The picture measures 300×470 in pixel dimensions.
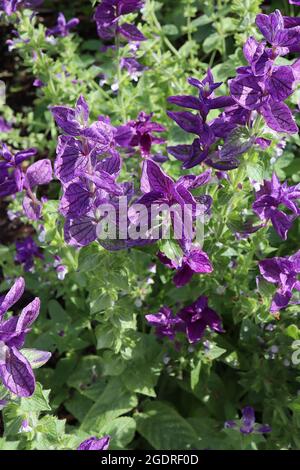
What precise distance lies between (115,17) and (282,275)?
1.17m

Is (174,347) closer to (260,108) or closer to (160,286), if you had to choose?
(160,286)

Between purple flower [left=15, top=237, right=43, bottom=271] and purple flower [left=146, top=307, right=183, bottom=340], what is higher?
purple flower [left=146, top=307, right=183, bottom=340]

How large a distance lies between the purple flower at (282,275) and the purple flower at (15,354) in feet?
2.66

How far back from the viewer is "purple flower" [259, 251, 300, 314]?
1926 millimetres

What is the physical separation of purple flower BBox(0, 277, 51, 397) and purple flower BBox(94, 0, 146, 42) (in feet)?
3.99

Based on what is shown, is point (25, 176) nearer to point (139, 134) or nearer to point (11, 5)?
point (139, 134)

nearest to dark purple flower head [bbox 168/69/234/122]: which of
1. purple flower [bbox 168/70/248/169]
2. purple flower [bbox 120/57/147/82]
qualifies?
purple flower [bbox 168/70/248/169]

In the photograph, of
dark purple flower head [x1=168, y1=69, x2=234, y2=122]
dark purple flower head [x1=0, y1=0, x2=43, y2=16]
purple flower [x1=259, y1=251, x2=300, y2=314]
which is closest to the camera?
dark purple flower head [x1=168, y1=69, x2=234, y2=122]

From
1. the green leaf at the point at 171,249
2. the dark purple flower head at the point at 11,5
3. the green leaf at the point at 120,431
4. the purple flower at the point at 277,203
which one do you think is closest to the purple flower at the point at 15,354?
the green leaf at the point at 171,249

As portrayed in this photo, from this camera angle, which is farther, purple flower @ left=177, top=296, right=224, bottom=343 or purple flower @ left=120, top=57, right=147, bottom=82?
purple flower @ left=120, top=57, right=147, bottom=82

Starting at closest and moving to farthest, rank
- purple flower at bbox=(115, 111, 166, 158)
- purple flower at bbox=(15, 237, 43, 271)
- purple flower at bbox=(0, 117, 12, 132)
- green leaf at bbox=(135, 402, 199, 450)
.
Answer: purple flower at bbox=(115, 111, 166, 158), green leaf at bbox=(135, 402, 199, 450), purple flower at bbox=(15, 237, 43, 271), purple flower at bbox=(0, 117, 12, 132)

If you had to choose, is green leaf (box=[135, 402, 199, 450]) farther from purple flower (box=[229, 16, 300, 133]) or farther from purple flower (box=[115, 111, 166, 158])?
purple flower (box=[229, 16, 300, 133])

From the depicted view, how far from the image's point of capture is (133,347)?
2.42 metres

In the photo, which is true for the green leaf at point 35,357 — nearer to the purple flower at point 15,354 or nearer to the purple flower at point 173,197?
the purple flower at point 15,354
